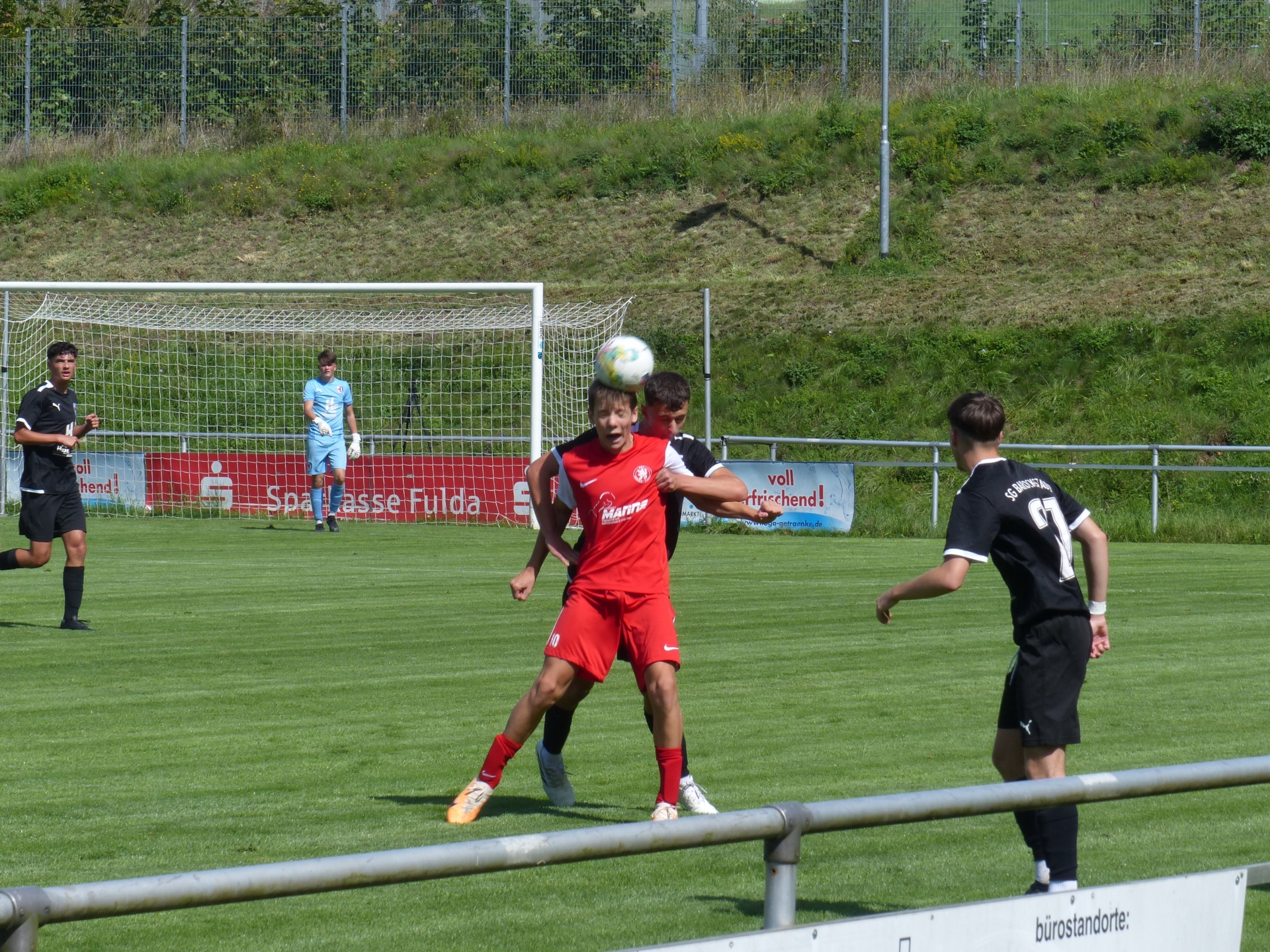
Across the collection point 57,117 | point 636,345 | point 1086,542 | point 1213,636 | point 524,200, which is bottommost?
point 1213,636

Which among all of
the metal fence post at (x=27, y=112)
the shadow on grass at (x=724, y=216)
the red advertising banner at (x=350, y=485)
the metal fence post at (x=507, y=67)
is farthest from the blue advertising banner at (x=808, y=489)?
the metal fence post at (x=27, y=112)

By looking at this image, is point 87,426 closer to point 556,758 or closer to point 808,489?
point 556,758

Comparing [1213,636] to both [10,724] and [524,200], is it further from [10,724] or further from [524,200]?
[524,200]

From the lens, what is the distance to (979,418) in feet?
17.1

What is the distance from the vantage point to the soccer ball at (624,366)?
609cm

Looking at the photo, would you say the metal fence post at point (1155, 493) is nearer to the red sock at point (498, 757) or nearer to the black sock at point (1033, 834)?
the red sock at point (498, 757)

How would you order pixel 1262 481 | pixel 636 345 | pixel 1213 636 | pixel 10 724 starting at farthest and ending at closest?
pixel 1262 481
pixel 1213 636
pixel 10 724
pixel 636 345

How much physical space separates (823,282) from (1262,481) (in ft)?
38.9

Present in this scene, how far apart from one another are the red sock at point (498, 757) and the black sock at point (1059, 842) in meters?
2.22

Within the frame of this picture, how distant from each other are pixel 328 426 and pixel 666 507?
51.8 feet

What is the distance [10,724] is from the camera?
8.48m

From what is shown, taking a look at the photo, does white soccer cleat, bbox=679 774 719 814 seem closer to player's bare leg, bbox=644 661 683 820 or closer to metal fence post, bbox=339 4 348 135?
player's bare leg, bbox=644 661 683 820

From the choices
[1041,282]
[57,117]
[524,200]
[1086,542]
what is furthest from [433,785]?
[57,117]

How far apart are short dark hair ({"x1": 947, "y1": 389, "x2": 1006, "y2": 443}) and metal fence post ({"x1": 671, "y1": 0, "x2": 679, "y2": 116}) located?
127 ft
